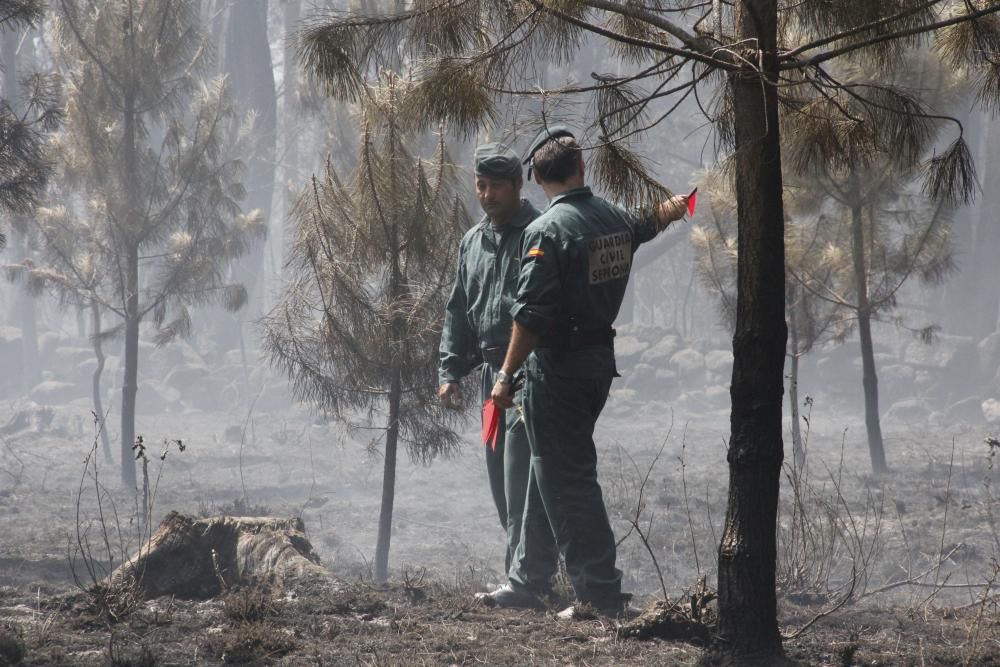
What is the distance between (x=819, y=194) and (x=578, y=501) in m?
7.49

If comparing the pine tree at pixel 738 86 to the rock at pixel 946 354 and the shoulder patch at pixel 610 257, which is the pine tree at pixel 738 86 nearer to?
the shoulder patch at pixel 610 257

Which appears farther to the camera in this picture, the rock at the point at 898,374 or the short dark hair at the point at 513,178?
the rock at the point at 898,374

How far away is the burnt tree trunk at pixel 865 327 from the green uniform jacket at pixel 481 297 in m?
7.00

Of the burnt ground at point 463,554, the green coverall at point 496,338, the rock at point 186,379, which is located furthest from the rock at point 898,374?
the green coverall at point 496,338

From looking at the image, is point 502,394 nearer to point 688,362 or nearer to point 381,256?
point 381,256

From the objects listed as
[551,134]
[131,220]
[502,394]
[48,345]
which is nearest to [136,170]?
[131,220]

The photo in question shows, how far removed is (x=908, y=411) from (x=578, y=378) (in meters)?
22.4

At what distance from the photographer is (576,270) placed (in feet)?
11.9

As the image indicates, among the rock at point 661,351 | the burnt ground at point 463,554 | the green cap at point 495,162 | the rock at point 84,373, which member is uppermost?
the rock at point 661,351

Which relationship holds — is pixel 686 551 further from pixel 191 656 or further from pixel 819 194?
pixel 191 656

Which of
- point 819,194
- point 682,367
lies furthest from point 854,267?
point 682,367

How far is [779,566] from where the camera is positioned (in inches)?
191

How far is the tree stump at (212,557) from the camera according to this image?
14.2 feet

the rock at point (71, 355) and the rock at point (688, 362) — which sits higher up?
the rock at point (71, 355)
